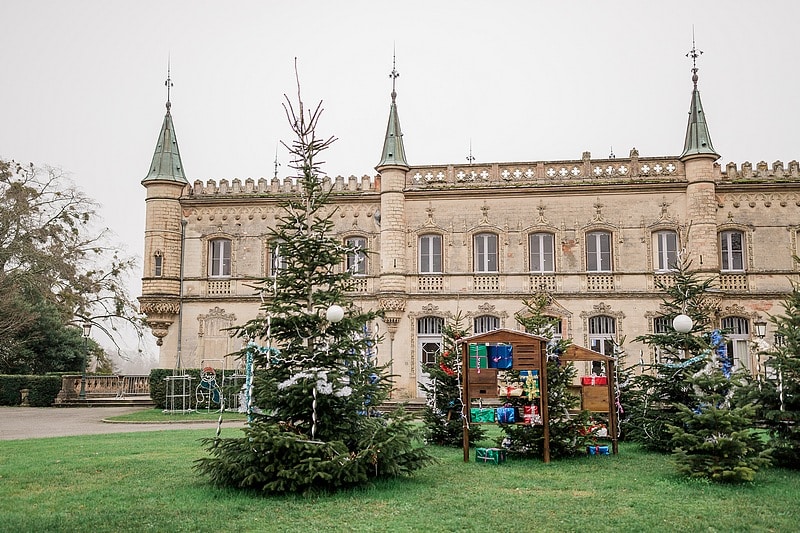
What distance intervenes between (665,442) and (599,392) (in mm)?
1513

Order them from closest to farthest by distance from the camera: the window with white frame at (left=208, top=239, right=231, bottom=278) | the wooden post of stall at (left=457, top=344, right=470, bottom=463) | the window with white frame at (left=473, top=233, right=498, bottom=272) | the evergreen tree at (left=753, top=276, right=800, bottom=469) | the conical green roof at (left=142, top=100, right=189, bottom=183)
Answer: the evergreen tree at (left=753, top=276, right=800, bottom=469) < the wooden post of stall at (left=457, top=344, right=470, bottom=463) < the window with white frame at (left=473, top=233, right=498, bottom=272) < the conical green roof at (left=142, top=100, right=189, bottom=183) < the window with white frame at (left=208, top=239, right=231, bottom=278)

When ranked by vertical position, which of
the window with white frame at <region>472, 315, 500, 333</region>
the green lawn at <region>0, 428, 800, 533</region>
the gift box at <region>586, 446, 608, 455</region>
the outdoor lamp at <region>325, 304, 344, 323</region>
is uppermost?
the window with white frame at <region>472, 315, 500, 333</region>

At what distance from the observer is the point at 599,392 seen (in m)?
15.0

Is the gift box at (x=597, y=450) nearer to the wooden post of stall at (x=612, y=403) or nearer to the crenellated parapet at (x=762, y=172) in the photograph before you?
the wooden post of stall at (x=612, y=403)

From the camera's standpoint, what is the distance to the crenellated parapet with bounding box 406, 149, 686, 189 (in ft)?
96.2

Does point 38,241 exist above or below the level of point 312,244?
above

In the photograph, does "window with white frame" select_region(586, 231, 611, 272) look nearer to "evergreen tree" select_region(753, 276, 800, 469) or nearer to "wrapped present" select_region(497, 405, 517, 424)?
"evergreen tree" select_region(753, 276, 800, 469)

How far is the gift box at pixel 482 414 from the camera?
1370 centimetres

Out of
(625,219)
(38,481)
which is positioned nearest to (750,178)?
(625,219)

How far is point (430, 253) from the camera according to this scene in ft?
99.0

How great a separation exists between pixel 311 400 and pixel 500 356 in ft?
13.5

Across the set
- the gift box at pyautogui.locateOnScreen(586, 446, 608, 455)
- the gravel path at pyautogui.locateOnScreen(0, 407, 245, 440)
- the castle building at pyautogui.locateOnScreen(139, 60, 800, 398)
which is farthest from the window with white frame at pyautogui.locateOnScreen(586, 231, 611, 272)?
the gift box at pyautogui.locateOnScreen(586, 446, 608, 455)

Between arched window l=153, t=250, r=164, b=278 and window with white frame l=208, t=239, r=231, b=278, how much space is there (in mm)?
1890

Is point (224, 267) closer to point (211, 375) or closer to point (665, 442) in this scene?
point (211, 375)
